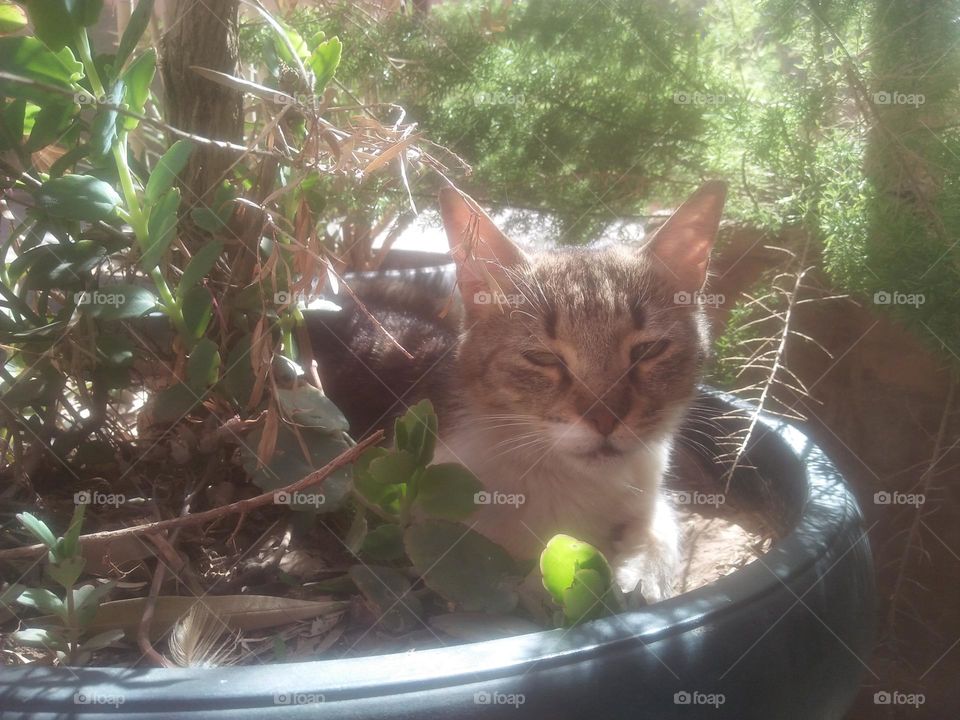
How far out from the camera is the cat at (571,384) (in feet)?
4.67

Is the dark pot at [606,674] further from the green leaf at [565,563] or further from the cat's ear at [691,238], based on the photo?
the cat's ear at [691,238]

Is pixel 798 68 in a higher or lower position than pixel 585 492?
higher

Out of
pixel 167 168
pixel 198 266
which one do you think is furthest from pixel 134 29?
pixel 198 266

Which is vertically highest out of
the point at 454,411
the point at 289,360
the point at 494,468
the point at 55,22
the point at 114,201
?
the point at 55,22

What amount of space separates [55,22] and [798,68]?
5.22 feet

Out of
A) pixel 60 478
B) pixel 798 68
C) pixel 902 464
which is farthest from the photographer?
pixel 902 464

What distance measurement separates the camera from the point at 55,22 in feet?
2.85

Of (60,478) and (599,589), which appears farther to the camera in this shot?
(60,478)

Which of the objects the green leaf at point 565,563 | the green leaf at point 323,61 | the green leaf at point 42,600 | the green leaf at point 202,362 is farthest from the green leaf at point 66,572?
the green leaf at point 323,61

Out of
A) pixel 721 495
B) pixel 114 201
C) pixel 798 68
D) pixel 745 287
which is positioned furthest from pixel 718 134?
pixel 114 201

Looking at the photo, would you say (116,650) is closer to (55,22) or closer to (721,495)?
(55,22)

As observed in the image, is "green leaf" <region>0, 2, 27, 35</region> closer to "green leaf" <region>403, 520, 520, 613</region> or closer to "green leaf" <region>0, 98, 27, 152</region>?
"green leaf" <region>0, 98, 27, 152</region>

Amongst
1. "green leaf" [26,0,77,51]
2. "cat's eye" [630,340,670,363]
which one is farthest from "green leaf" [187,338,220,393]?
"cat's eye" [630,340,670,363]

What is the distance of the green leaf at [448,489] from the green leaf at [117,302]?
1.41 ft
